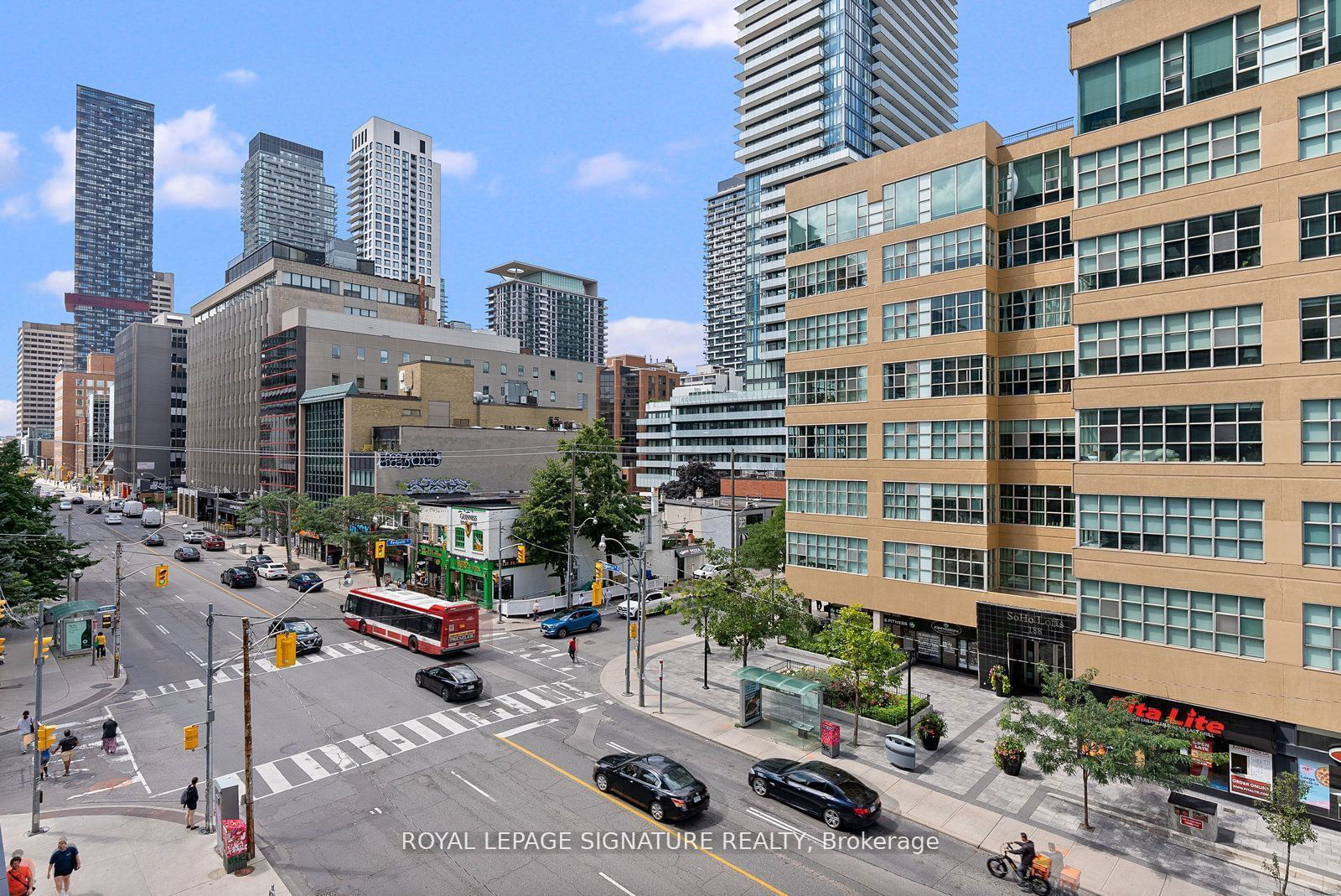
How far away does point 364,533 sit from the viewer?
204ft

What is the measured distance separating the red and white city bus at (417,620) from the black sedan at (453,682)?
16.0 ft

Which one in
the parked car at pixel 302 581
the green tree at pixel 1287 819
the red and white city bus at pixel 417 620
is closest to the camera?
the green tree at pixel 1287 819

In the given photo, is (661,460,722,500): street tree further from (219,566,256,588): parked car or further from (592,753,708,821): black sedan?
(592,753,708,821): black sedan

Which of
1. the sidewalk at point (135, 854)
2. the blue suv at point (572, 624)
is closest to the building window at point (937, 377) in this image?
the blue suv at point (572, 624)

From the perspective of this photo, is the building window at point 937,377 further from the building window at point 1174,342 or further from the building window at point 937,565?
the building window at point 937,565

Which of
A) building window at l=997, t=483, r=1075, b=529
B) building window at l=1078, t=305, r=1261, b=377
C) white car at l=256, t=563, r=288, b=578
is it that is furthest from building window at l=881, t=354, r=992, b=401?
white car at l=256, t=563, r=288, b=578

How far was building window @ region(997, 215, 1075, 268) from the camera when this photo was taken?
110 feet

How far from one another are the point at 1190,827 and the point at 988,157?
30092mm

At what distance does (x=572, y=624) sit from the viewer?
4447 cm

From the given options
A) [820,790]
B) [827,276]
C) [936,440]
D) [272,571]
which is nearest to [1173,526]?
[936,440]

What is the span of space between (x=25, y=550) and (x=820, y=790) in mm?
43908

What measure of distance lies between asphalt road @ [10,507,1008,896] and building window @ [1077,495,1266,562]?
1417 centimetres

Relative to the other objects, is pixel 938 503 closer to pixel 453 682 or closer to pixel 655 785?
pixel 655 785

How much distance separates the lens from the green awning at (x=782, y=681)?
1071 inches
